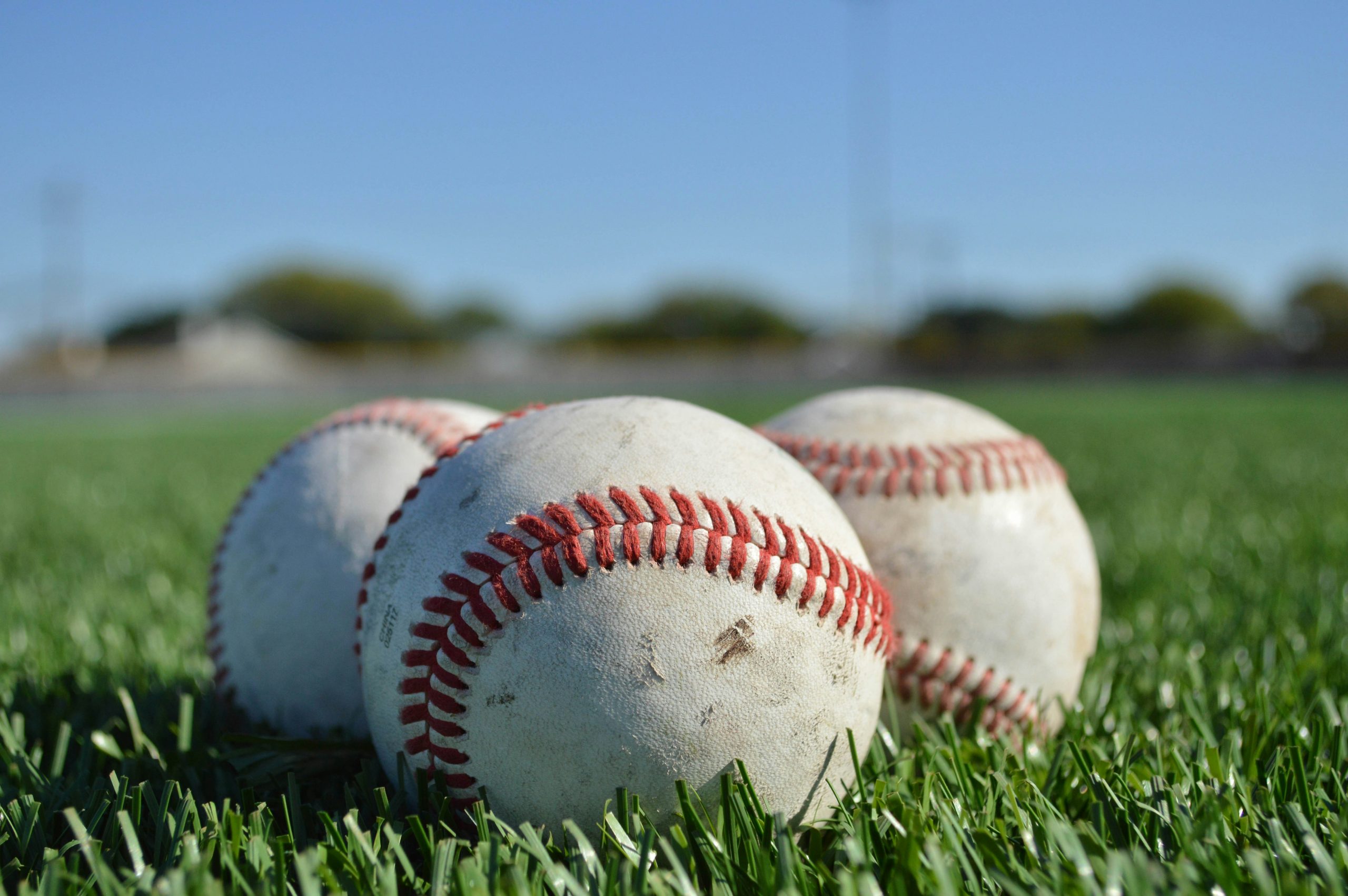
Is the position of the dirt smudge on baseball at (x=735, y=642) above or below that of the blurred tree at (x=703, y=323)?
above

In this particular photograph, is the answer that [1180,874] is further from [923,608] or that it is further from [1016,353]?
[1016,353]

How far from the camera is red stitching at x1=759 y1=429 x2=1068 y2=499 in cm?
219

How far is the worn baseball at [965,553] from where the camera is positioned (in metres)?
2.10

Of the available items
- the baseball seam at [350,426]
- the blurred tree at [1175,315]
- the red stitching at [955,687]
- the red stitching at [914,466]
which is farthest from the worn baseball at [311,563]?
the blurred tree at [1175,315]

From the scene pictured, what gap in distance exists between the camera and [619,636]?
1.59 meters

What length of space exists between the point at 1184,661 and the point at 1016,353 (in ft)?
125

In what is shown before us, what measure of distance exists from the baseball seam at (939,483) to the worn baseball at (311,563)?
838 millimetres

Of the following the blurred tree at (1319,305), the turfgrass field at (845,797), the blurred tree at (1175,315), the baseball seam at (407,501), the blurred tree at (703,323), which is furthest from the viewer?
the blurred tree at (703,323)

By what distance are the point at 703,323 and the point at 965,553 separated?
8254cm

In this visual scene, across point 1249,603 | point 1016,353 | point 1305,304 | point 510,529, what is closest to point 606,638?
→ point 510,529

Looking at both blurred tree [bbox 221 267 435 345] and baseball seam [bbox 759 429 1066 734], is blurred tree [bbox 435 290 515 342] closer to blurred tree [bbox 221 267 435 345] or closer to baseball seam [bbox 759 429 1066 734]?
blurred tree [bbox 221 267 435 345]

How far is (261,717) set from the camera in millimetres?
2311

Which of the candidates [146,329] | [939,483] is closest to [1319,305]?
[939,483]

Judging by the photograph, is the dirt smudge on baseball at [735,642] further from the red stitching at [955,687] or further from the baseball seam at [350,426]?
the baseball seam at [350,426]
